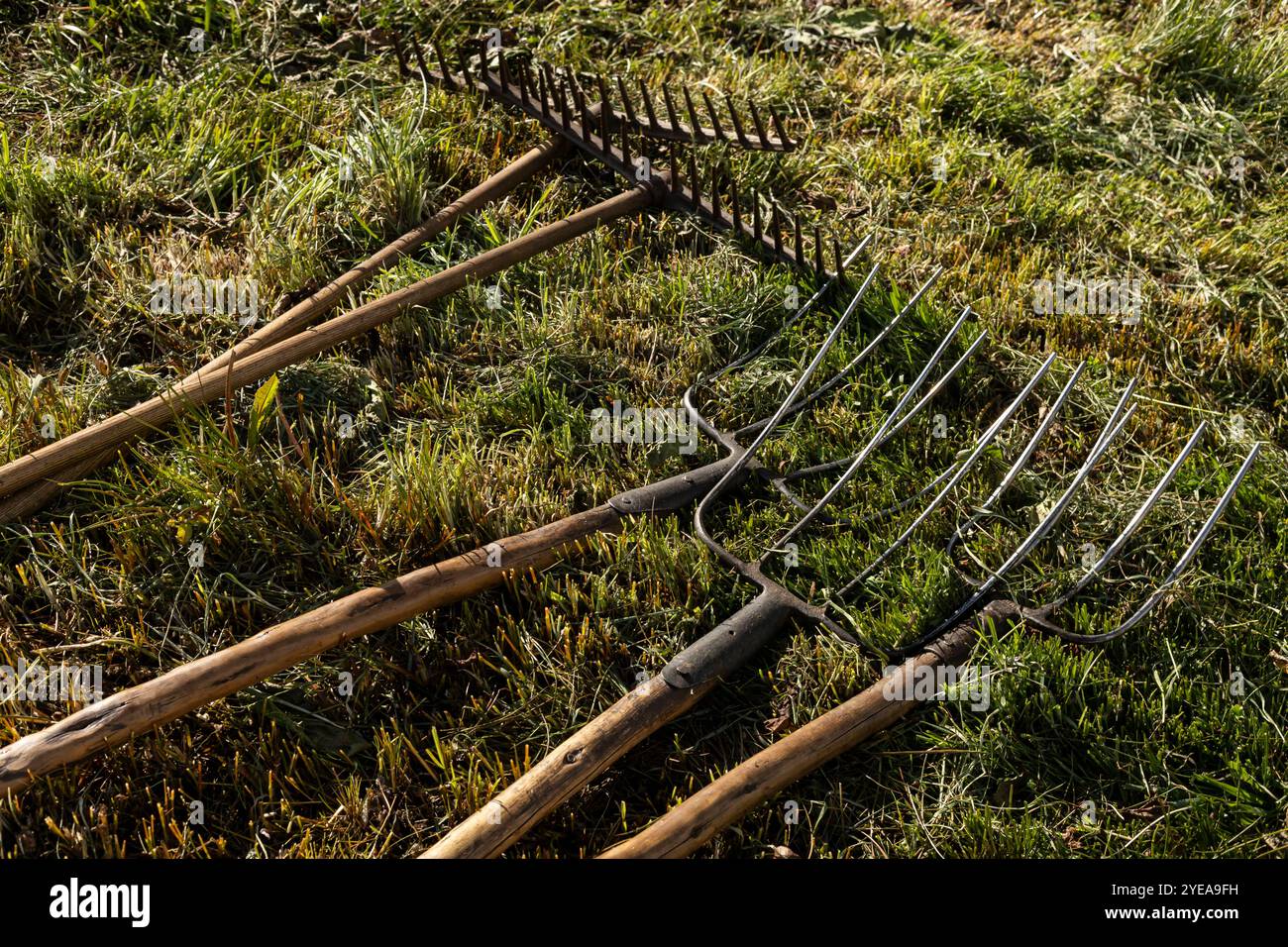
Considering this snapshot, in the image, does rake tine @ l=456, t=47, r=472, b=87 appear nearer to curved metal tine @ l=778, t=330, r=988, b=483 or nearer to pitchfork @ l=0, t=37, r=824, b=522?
pitchfork @ l=0, t=37, r=824, b=522

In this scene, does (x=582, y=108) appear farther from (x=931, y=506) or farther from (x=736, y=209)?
(x=931, y=506)

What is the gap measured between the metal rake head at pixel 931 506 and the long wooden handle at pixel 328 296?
125 cm

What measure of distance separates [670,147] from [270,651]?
8.61 ft

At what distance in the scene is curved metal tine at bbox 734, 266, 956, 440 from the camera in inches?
147

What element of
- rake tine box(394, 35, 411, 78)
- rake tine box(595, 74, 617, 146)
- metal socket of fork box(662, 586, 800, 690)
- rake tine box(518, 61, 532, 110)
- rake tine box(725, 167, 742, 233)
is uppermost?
rake tine box(394, 35, 411, 78)

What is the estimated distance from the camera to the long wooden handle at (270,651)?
2.61 metres

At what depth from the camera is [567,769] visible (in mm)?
2668

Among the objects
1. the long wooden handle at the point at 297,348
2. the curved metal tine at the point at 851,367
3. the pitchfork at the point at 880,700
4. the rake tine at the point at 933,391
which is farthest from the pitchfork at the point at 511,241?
the pitchfork at the point at 880,700

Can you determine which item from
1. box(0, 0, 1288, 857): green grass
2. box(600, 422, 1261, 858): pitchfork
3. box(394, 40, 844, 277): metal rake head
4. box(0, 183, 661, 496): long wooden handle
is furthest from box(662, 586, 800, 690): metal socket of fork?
box(0, 183, 661, 496): long wooden handle

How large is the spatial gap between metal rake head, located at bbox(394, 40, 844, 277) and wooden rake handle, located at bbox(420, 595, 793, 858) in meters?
1.85

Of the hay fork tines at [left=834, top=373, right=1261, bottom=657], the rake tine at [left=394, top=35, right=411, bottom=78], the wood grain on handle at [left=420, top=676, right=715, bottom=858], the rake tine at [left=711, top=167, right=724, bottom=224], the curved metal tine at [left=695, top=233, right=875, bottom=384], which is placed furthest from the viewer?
the rake tine at [left=394, top=35, right=411, bottom=78]

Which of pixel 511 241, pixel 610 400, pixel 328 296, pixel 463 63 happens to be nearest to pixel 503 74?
pixel 463 63

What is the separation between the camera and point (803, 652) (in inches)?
125
